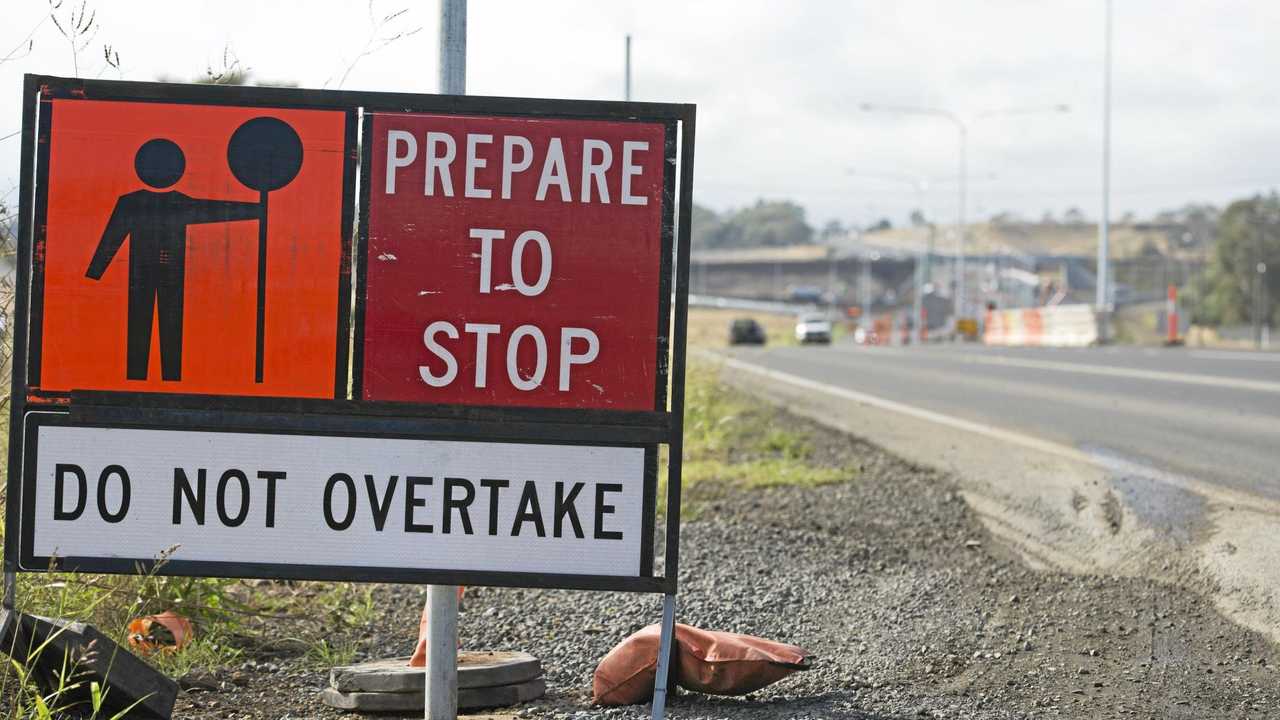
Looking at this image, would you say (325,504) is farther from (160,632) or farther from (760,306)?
(760,306)

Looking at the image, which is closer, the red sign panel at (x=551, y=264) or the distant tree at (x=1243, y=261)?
the red sign panel at (x=551, y=264)

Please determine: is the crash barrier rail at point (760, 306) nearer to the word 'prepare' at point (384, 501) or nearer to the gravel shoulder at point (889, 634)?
the gravel shoulder at point (889, 634)

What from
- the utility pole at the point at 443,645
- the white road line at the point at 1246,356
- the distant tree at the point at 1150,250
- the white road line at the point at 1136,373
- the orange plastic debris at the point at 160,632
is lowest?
the orange plastic debris at the point at 160,632

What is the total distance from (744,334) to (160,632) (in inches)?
2359

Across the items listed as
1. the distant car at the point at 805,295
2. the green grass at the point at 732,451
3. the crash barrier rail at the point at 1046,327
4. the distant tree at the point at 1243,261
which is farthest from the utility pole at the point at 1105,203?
the distant car at the point at 805,295

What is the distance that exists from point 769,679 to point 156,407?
200 centimetres

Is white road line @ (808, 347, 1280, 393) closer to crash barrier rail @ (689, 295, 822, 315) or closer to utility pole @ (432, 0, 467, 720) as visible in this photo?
utility pole @ (432, 0, 467, 720)

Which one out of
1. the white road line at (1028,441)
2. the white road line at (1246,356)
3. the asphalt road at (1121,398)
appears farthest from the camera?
the white road line at (1246,356)

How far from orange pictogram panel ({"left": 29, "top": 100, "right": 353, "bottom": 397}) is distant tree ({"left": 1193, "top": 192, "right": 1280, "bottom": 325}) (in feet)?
342

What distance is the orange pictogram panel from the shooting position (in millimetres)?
3992

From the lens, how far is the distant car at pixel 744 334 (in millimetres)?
64438

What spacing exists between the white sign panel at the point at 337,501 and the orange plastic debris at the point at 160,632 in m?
1.20

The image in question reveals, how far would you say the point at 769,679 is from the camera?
180 inches

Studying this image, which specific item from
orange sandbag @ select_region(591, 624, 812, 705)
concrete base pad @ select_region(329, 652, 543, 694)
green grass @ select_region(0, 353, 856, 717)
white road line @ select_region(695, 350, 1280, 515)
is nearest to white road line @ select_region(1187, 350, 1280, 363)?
white road line @ select_region(695, 350, 1280, 515)
